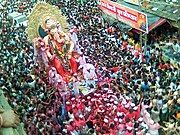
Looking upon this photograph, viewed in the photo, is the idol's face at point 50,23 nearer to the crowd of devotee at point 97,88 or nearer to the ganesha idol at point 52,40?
the ganesha idol at point 52,40

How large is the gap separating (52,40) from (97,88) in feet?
9.09

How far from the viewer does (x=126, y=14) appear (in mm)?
15188

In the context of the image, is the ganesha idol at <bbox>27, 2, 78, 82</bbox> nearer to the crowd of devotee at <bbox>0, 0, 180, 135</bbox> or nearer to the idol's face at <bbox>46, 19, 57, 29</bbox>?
the idol's face at <bbox>46, 19, 57, 29</bbox>

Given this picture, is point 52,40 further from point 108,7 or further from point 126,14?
point 108,7

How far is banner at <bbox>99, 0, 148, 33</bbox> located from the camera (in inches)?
559

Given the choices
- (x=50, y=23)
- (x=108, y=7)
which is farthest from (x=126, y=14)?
(x=50, y=23)

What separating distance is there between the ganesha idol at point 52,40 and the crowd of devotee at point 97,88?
0.25 metres

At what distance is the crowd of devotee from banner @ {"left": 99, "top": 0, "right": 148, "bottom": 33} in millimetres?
658

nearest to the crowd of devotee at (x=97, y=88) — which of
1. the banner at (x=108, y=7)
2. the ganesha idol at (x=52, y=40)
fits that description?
the ganesha idol at (x=52, y=40)

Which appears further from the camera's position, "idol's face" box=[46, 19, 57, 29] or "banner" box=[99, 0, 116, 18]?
"banner" box=[99, 0, 116, 18]

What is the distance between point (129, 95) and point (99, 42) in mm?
3776

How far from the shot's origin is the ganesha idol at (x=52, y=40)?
14.1 m

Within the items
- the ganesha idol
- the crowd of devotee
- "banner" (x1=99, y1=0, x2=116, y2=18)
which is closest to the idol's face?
the ganesha idol

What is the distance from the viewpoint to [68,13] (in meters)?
18.2
